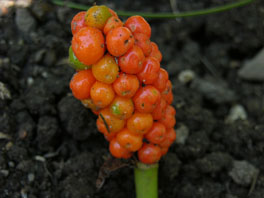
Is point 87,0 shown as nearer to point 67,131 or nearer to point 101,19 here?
point 67,131

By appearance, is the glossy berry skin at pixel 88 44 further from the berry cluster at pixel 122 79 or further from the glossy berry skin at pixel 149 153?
the glossy berry skin at pixel 149 153

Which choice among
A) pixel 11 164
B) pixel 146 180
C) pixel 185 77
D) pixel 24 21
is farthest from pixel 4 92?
pixel 185 77

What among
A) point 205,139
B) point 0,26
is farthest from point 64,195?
point 0,26

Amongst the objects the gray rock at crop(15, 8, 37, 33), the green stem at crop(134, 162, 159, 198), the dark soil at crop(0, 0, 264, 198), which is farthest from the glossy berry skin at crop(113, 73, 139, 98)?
the gray rock at crop(15, 8, 37, 33)

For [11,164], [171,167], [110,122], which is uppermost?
[110,122]

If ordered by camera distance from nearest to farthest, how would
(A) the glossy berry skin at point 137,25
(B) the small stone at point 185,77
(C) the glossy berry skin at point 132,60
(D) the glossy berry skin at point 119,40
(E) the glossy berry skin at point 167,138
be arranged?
(D) the glossy berry skin at point 119,40 → (C) the glossy berry skin at point 132,60 → (A) the glossy berry skin at point 137,25 → (E) the glossy berry skin at point 167,138 → (B) the small stone at point 185,77

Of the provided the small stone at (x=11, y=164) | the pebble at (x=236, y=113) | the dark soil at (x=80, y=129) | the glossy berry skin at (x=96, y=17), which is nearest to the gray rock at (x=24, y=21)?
the dark soil at (x=80, y=129)

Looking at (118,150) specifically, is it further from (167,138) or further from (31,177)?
(31,177)
